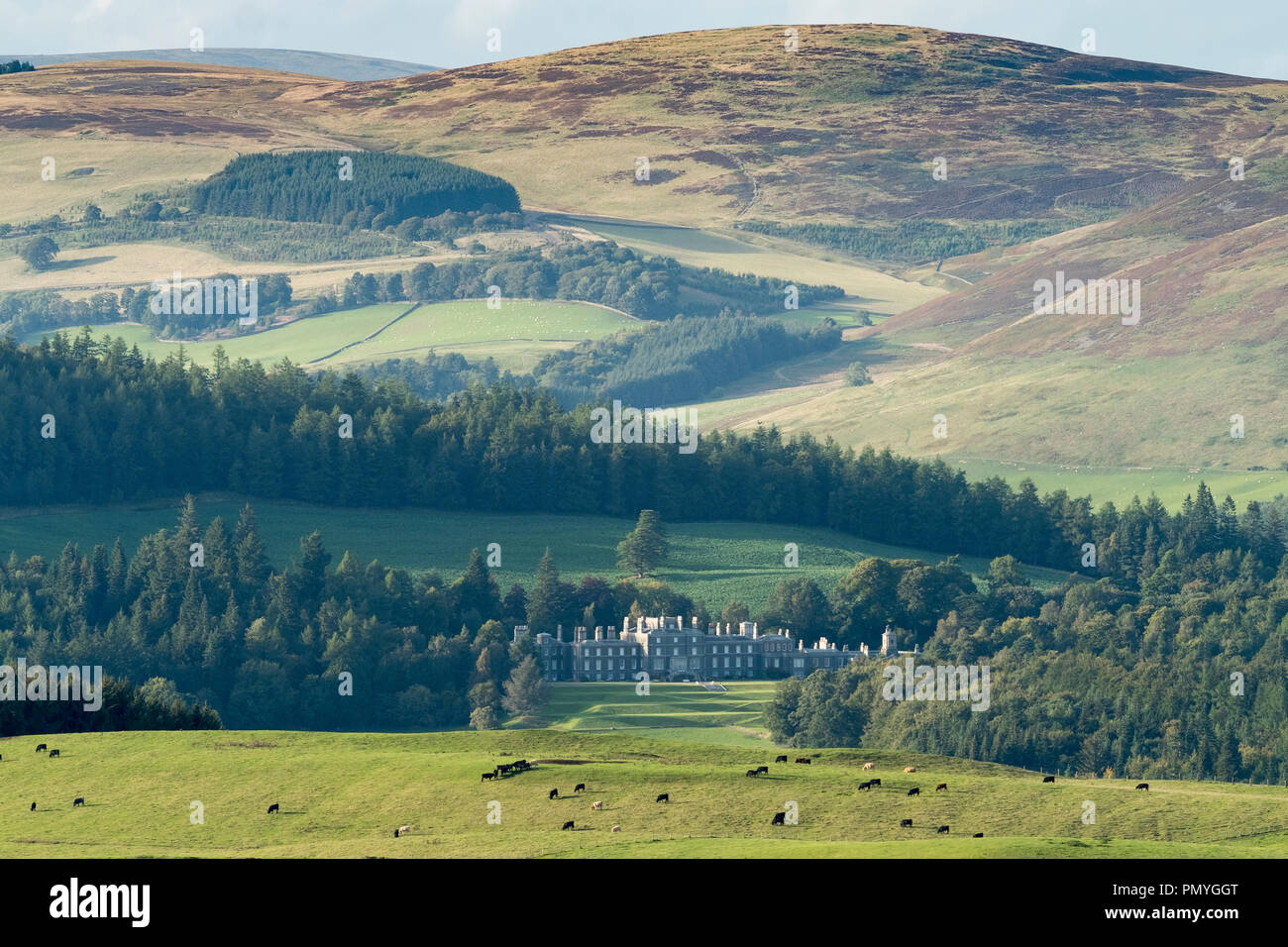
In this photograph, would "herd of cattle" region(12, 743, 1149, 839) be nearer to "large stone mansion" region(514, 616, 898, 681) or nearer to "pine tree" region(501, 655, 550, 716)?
"pine tree" region(501, 655, 550, 716)

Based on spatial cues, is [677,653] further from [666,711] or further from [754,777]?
[754,777]

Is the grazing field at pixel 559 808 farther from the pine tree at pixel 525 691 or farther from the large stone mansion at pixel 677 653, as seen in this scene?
the large stone mansion at pixel 677 653

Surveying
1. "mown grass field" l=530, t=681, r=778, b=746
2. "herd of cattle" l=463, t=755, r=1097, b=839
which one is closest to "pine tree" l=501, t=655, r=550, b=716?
"mown grass field" l=530, t=681, r=778, b=746

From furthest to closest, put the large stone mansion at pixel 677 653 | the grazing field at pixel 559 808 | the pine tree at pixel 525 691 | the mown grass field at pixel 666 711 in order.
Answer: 1. the large stone mansion at pixel 677 653
2. the pine tree at pixel 525 691
3. the mown grass field at pixel 666 711
4. the grazing field at pixel 559 808

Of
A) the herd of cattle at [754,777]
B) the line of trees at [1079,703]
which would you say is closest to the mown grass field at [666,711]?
the line of trees at [1079,703]
